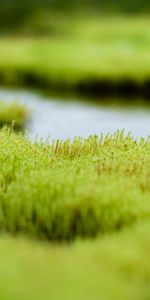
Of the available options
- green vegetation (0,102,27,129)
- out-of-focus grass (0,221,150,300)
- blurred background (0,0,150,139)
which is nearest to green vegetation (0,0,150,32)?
blurred background (0,0,150,139)

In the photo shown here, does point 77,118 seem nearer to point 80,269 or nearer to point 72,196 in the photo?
point 72,196

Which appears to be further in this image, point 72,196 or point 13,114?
point 13,114

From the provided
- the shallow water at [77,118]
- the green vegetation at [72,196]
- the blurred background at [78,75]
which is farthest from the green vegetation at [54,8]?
the green vegetation at [72,196]

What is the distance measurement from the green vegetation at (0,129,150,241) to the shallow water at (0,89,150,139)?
457 inches

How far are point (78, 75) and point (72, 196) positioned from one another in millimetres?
29016

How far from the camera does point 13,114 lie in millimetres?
27984

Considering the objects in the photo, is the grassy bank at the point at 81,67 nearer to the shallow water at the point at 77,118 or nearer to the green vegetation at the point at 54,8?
the shallow water at the point at 77,118

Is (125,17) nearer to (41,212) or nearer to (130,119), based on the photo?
(130,119)

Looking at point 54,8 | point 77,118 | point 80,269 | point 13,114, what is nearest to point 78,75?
point 77,118

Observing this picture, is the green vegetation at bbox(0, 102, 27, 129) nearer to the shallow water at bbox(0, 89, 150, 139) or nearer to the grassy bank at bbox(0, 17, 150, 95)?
the shallow water at bbox(0, 89, 150, 139)

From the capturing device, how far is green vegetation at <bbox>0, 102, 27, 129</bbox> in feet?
90.1

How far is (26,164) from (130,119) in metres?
16.8

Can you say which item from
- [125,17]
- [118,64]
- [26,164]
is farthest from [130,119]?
[125,17]

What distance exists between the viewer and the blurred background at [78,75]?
27.9 m
